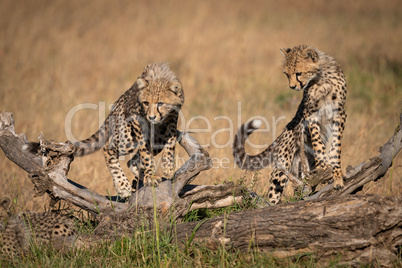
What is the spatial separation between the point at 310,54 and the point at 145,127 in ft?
5.59

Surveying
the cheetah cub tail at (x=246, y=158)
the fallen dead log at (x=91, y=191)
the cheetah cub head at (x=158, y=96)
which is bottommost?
the fallen dead log at (x=91, y=191)

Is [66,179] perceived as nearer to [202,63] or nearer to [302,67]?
[302,67]

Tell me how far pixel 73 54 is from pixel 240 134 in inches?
295

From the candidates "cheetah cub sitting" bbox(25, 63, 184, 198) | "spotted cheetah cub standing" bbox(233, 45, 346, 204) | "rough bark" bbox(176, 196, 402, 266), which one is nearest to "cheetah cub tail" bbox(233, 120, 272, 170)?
"spotted cheetah cub standing" bbox(233, 45, 346, 204)

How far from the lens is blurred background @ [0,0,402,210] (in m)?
7.41

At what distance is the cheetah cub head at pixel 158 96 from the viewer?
4824 millimetres

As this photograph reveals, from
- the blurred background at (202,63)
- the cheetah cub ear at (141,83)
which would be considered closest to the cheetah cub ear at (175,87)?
the cheetah cub ear at (141,83)

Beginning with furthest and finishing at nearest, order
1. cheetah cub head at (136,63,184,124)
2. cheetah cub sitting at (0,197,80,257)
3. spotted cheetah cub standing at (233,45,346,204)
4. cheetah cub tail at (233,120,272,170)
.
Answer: cheetah cub tail at (233,120,272,170) < spotted cheetah cub standing at (233,45,346,204) < cheetah cub head at (136,63,184,124) < cheetah cub sitting at (0,197,80,257)

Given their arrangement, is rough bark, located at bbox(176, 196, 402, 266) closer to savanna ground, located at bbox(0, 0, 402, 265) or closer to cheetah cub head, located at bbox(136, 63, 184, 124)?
cheetah cub head, located at bbox(136, 63, 184, 124)

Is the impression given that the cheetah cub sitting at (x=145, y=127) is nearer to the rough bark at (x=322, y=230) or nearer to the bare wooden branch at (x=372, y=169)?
the rough bark at (x=322, y=230)

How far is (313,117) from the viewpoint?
5152 millimetres

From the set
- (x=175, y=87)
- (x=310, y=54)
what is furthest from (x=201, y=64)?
(x=175, y=87)

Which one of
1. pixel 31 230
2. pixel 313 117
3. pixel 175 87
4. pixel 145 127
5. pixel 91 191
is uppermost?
pixel 175 87

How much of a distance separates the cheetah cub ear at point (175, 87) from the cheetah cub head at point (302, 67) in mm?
1042
